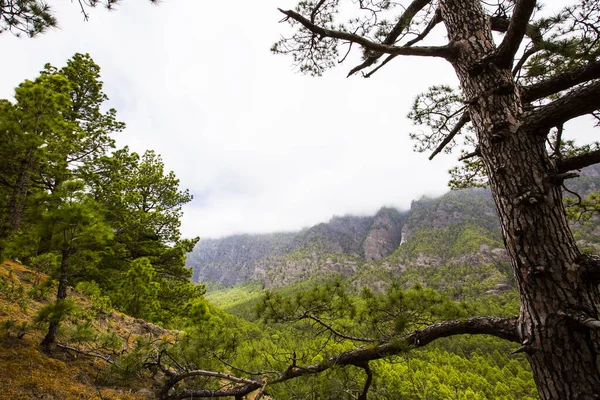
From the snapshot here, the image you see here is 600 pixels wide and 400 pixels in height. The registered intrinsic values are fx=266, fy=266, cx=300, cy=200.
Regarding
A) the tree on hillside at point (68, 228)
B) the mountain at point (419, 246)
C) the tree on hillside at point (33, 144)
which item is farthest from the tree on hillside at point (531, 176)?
the mountain at point (419, 246)

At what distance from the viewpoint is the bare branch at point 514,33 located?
1830mm

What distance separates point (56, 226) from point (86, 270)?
1171 millimetres

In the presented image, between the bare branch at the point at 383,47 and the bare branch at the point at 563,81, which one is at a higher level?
the bare branch at the point at 383,47

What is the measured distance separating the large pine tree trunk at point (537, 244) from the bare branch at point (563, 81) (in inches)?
8.9

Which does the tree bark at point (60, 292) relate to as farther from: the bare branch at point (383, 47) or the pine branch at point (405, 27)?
the pine branch at point (405, 27)

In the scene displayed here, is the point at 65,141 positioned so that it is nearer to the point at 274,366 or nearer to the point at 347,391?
the point at 274,366

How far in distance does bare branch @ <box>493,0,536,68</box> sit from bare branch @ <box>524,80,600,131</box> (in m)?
0.53

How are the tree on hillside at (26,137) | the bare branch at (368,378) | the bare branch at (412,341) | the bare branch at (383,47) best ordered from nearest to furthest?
the bare branch at (412,341) → the bare branch at (383,47) → the bare branch at (368,378) → the tree on hillside at (26,137)

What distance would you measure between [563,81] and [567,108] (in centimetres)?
49

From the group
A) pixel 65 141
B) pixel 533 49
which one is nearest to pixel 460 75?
pixel 533 49

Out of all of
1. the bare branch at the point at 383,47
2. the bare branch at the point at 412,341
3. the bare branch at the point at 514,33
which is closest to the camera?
the bare branch at the point at 514,33

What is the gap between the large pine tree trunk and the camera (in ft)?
5.03

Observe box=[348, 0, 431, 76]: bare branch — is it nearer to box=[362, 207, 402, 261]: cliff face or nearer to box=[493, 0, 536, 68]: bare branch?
box=[493, 0, 536, 68]: bare branch

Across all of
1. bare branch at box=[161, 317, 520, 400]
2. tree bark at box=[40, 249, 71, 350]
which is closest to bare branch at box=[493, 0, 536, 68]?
bare branch at box=[161, 317, 520, 400]
